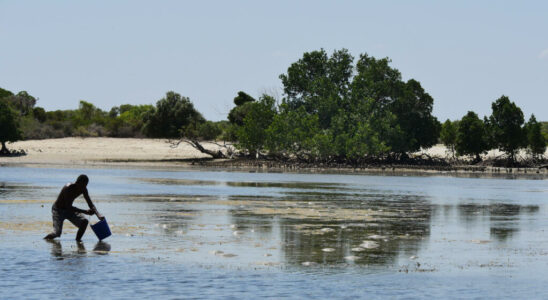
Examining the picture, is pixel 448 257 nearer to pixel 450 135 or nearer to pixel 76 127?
pixel 76 127

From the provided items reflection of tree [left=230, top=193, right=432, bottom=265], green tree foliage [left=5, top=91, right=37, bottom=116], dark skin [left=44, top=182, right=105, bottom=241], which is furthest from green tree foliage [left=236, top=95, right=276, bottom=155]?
dark skin [left=44, top=182, right=105, bottom=241]

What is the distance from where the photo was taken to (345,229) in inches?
989

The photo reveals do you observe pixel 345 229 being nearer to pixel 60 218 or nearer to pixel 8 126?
pixel 60 218

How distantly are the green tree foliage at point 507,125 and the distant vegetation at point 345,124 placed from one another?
13 centimetres

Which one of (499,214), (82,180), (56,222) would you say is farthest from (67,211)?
(499,214)

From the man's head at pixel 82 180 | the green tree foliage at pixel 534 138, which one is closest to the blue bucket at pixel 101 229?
the man's head at pixel 82 180

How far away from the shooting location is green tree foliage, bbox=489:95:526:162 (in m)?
110

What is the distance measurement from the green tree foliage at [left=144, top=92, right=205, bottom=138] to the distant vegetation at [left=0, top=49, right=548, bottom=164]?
7.61 meters

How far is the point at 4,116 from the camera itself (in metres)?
96.3

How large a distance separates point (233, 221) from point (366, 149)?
7342cm

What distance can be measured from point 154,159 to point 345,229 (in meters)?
84.5

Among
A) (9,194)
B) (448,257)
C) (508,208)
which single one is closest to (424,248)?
(448,257)

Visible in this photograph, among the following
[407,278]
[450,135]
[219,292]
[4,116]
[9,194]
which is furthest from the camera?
[450,135]

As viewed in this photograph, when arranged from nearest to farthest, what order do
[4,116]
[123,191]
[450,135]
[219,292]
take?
[219,292] < [123,191] < [4,116] < [450,135]
